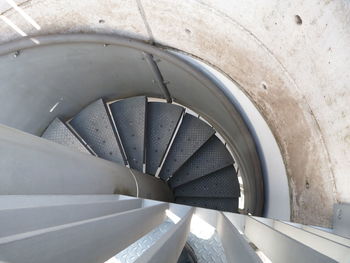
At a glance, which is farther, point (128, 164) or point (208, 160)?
point (208, 160)

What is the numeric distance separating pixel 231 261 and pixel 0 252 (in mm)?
576

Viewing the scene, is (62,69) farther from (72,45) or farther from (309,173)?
(309,173)

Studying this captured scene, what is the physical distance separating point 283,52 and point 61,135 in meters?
2.94

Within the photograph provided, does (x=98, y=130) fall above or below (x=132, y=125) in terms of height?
below

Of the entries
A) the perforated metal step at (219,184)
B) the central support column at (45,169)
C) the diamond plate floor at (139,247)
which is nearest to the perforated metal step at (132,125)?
the perforated metal step at (219,184)

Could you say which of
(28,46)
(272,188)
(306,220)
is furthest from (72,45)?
(306,220)

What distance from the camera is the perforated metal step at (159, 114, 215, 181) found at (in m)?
4.11

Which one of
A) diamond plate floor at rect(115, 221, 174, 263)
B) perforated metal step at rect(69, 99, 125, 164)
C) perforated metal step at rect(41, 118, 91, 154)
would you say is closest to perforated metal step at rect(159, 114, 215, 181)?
perforated metal step at rect(69, 99, 125, 164)

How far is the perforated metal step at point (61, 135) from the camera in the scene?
3.81 metres

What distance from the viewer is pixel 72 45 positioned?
283cm

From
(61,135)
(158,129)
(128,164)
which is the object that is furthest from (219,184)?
(61,135)

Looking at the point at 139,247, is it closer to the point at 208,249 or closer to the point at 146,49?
→ the point at 208,249

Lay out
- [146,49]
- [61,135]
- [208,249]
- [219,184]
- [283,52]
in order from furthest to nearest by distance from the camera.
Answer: [219,184] → [61,135] → [146,49] → [283,52] → [208,249]

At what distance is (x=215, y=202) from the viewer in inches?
169
